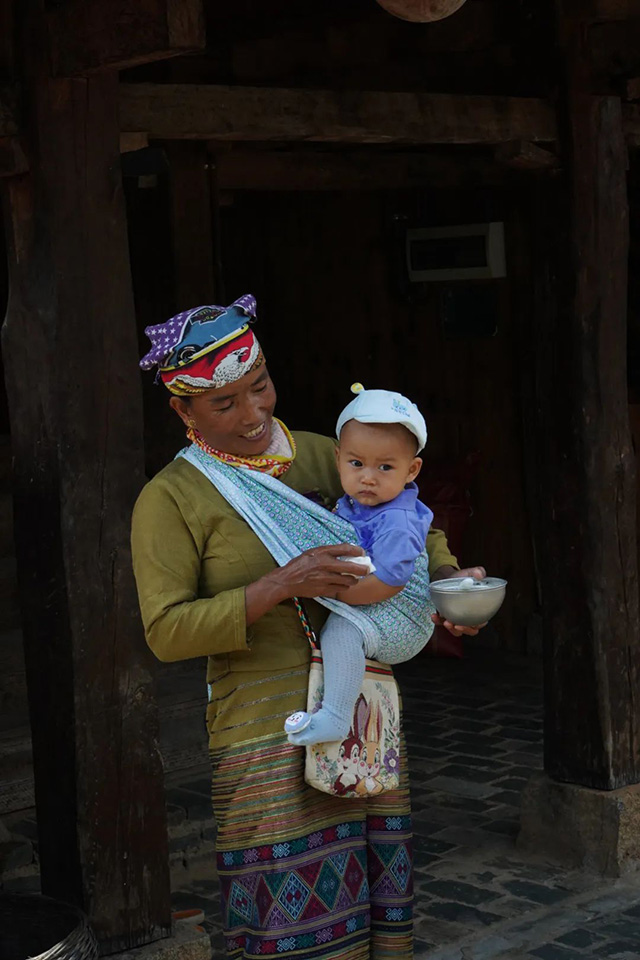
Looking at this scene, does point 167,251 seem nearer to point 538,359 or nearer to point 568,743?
point 538,359

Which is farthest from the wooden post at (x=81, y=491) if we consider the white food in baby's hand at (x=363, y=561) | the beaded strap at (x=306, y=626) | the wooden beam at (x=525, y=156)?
the wooden beam at (x=525, y=156)

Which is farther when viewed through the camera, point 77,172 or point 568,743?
point 568,743

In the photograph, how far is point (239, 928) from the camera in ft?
10.6

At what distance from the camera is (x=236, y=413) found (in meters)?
3.16

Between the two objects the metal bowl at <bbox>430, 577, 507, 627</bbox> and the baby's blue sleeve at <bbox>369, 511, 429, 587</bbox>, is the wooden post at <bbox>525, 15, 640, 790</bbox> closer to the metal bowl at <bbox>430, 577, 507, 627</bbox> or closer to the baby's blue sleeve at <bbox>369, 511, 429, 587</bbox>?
the metal bowl at <bbox>430, 577, 507, 627</bbox>

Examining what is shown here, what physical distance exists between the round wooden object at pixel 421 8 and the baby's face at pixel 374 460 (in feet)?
3.35

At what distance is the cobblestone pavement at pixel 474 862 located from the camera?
472 cm

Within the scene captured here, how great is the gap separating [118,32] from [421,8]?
0.84 meters

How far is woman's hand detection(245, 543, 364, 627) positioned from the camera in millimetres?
2973

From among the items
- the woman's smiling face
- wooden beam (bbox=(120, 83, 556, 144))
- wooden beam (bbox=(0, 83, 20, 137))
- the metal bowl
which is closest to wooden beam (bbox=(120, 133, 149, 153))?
wooden beam (bbox=(120, 83, 556, 144))

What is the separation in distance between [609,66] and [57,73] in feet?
7.46

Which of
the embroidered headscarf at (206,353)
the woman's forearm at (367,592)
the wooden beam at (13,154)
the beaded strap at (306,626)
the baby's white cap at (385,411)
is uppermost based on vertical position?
the wooden beam at (13,154)

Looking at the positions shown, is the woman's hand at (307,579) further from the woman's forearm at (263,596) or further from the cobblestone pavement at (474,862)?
the cobblestone pavement at (474,862)

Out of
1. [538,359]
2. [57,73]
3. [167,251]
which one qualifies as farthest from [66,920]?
[167,251]
